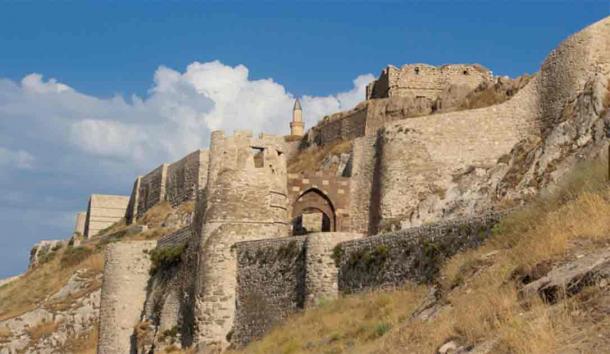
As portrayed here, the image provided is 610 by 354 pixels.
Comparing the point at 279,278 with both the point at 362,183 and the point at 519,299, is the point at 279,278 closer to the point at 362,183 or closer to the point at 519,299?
the point at 362,183

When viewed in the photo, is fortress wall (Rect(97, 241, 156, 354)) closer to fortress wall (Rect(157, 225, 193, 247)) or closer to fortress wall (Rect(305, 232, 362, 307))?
fortress wall (Rect(157, 225, 193, 247))

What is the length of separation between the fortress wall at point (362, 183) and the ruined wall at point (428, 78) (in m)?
8.79

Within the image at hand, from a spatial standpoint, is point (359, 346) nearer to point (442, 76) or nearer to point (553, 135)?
point (553, 135)

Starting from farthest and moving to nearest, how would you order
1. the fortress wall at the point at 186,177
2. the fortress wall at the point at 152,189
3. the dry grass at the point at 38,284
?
the fortress wall at the point at 152,189, the fortress wall at the point at 186,177, the dry grass at the point at 38,284

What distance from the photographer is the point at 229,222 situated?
25.8 metres

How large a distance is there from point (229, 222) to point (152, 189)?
34.7 metres

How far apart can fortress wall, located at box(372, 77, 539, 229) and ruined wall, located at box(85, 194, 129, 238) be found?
37.2 metres

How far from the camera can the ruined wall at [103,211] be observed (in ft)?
213

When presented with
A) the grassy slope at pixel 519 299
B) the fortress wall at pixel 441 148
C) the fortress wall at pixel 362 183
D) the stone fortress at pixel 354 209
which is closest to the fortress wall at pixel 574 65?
the stone fortress at pixel 354 209

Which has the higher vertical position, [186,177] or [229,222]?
[186,177]

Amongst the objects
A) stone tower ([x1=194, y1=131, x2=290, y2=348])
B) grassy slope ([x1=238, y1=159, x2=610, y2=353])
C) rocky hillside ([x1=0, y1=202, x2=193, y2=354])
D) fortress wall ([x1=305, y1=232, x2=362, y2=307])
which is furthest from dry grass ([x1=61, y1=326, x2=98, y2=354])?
grassy slope ([x1=238, y1=159, x2=610, y2=353])

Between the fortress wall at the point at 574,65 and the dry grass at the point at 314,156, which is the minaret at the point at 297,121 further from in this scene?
the fortress wall at the point at 574,65

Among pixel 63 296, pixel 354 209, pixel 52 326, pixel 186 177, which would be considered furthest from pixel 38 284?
pixel 354 209

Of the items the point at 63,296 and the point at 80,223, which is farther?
the point at 80,223
